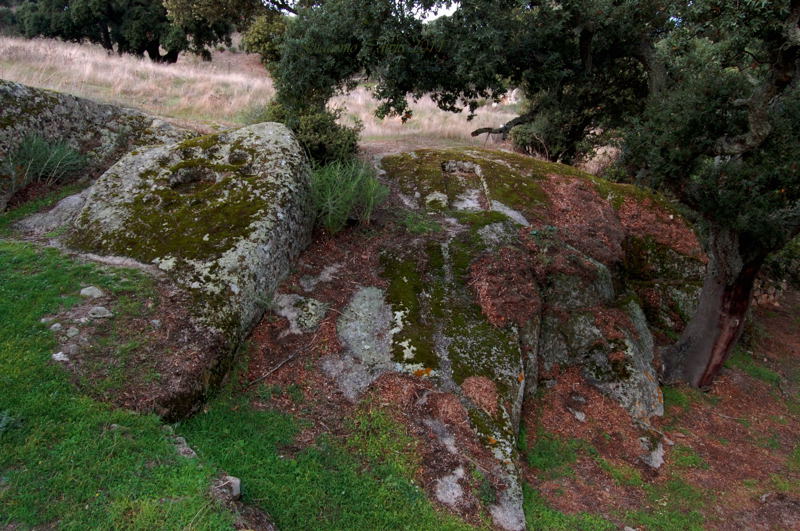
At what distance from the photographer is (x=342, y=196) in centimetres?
700

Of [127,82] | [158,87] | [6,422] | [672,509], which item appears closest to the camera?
[6,422]

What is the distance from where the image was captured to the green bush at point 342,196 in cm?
700

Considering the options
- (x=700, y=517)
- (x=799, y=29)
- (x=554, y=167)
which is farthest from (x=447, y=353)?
(x=554, y=167)

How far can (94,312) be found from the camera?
15.3 ft

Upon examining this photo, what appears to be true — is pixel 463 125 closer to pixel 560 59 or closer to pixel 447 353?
pixel 560 59

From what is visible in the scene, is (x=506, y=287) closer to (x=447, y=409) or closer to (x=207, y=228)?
(x=447, y=409)

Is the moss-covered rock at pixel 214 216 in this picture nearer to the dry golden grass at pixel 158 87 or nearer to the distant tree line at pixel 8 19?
the dry golden grass at pixel 158 87

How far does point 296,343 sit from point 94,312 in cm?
198

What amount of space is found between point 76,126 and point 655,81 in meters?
10.8

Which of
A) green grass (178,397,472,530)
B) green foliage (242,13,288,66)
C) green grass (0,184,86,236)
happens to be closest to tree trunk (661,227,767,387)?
green grass (178,397,472,530)

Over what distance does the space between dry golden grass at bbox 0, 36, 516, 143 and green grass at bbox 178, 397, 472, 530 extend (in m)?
9.13

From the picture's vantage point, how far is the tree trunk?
22.5 feet

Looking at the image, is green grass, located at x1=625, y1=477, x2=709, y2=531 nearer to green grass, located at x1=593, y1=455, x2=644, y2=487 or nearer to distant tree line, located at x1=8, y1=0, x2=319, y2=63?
green grass, located at x1=593, y1=455, x2=644, y2=487

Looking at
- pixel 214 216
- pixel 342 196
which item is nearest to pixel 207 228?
pixel 214 216
